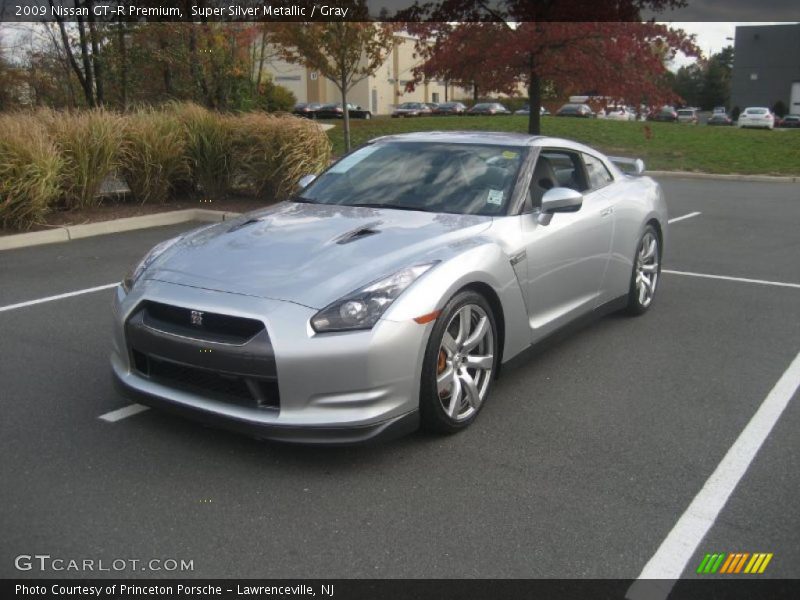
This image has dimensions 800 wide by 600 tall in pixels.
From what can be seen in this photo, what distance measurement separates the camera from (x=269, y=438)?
3.53 meters

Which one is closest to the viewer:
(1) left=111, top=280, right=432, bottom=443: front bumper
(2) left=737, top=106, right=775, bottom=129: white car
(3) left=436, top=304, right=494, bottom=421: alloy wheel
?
(1) left=111, top=280, right=432, bottom=443: front bumper

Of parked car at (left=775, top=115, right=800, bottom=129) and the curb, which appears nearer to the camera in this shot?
the curb

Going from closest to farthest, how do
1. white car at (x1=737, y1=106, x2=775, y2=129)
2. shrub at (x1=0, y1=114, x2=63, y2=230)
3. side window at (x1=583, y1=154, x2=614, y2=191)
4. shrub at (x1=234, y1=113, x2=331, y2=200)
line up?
side window at (x1=583, y1=154, x2=614, y2=191), shrub at (x1=0, y1=114, x2=63, y2=230), shrub at (x1=234, y1=113, x2=331, y2=200), white car at (x1=737, y1=106, x2=775, y2=129)

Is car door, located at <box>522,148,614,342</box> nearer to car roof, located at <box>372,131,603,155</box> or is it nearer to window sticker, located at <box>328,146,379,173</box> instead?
car roof, located at <box>372,131,603,155</box>

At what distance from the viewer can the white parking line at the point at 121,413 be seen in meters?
4.23

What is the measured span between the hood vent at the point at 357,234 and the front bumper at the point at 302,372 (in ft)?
2.39

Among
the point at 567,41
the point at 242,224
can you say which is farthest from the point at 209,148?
the point at 242,224

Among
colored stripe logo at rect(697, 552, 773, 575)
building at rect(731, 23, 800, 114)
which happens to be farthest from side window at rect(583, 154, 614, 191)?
Answer: building at rect(731, 23, 800, 114)

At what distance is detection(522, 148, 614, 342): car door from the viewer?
475 cm

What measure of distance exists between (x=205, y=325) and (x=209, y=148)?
8.80m

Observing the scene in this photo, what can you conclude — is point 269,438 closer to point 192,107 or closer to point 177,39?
point 192,107

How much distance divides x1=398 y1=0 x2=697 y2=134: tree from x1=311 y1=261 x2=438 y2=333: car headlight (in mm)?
11033

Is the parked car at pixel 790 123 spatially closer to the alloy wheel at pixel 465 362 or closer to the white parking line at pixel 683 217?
the white parking line at pixel 683 217

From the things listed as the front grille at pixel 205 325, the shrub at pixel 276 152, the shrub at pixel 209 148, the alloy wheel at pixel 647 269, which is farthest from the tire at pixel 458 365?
the shrub at pixel 209 148
